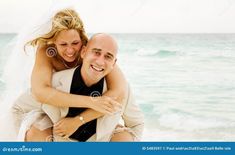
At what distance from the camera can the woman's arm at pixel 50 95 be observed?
196cm

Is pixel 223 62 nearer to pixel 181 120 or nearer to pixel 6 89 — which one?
pixel 181 120

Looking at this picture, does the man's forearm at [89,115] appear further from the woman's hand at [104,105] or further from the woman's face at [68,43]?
the woman's face at [68,43]

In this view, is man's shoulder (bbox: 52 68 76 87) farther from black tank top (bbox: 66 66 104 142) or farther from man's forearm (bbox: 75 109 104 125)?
man's forearm (bbox: 75 109 104 125)

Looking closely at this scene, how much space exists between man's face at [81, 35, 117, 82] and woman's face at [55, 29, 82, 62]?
0.12 feet

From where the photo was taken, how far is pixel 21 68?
201 centimetres

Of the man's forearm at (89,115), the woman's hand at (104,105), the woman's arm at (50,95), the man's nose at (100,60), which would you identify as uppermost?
the man's nose at (100,60)

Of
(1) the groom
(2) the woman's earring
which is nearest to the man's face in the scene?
(1) the groom

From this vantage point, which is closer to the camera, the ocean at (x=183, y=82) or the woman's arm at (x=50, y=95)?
the woman's arm at (x=50, y=95)

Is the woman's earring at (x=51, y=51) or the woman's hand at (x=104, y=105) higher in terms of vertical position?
the woman's earring at (x=51, y=51)

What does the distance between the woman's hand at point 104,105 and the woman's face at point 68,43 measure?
8.0 inches

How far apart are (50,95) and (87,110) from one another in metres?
0.16

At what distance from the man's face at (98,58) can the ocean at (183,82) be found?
0.06 metres

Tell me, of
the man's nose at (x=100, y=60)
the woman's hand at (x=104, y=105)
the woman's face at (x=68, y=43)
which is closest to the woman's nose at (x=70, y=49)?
the woman's face at (x=68, y=43)

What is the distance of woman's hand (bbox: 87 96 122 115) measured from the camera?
200cm
